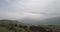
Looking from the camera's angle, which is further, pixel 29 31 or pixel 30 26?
pixel 30 26

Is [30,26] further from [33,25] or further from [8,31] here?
[8,31]

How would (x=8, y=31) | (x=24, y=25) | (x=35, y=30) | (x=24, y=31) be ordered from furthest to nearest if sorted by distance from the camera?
1. (x=24, y=25)
2. (x=35, y=30)
3. (x=24, y=31)
4. (x=8, y=31)

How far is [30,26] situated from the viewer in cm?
2398

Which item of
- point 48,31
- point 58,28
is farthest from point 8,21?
point 58,28

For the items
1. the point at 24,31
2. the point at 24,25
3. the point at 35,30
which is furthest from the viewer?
the point at 24,25

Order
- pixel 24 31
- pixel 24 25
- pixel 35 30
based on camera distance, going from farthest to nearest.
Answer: pixel 24 25 → pixel 35 30 → pixel 24 31

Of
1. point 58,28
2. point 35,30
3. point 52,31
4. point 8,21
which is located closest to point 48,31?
point 52,31

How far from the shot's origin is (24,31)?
70.1 ft

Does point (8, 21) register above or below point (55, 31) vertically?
above

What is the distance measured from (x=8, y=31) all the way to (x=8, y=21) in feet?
21.1

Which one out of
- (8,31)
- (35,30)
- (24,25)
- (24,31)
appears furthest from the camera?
(24,25)

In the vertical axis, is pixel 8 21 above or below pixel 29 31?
above

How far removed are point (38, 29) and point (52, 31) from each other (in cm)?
257

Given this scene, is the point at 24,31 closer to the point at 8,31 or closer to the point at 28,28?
the point at 28,28
